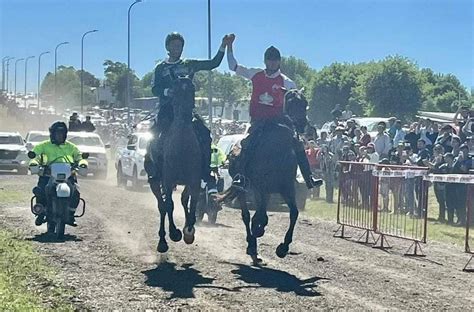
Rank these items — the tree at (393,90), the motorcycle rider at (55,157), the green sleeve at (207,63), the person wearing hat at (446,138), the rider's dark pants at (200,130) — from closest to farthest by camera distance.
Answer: the rider's dark pants at (200,130), the green sleeve at (207,63), the motorcycle rider at (55,157), the person wearing hat at (446,138), the tree at (393,90)

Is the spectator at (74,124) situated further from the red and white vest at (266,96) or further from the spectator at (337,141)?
the red and white vest at (266,96)

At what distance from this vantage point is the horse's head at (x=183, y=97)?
42.7 feet

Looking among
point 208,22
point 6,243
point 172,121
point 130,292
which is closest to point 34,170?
point 6,243

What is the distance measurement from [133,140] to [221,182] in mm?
11920

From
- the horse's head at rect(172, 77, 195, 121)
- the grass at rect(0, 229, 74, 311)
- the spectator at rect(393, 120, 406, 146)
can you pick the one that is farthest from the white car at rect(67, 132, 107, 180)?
the horse's head at rect(172, 77, 195, 121)

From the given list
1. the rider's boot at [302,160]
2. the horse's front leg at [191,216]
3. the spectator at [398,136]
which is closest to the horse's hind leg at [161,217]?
the horse's front leg at [191,216]

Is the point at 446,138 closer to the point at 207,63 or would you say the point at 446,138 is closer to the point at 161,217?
the point at 207,63

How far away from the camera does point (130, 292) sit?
412 inches

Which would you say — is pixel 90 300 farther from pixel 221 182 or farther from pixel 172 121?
pixel 221 182

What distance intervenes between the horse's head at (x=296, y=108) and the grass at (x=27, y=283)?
4.22 metres

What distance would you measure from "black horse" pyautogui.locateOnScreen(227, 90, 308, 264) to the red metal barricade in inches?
120

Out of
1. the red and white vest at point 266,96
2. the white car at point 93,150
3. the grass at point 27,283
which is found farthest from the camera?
the white car at point 93,150

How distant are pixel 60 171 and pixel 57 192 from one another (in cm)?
38

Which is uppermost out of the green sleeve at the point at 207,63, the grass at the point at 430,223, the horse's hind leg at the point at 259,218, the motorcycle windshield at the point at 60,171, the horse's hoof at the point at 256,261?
the green sleeve at the point at 207,63
